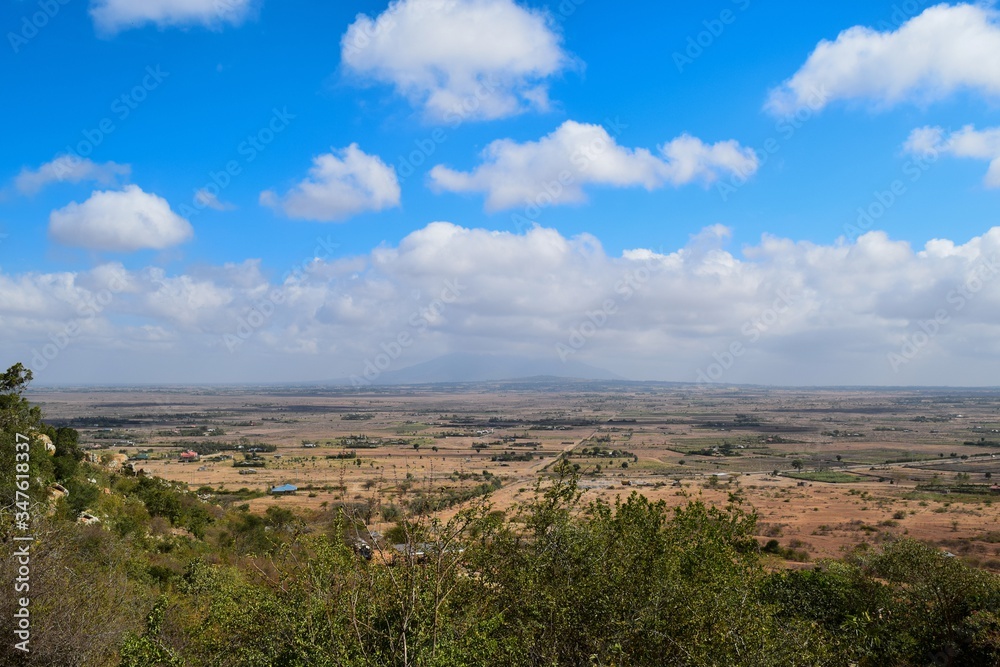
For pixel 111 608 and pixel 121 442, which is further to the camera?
pixel 121 442

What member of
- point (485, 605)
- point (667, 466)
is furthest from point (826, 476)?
point (485, 605)

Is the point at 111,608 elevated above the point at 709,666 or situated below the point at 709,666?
below

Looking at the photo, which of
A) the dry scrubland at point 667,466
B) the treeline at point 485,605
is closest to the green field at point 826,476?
the dry scrubland at point 667,466

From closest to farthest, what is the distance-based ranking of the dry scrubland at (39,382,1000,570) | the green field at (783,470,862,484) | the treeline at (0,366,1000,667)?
the treeline at (0,366,1000,667)
the dry scrubland at (39,382,1000,570)
the green field at (783,470,862,484)

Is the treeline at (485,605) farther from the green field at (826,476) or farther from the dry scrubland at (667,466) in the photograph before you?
the green field at (826,476)

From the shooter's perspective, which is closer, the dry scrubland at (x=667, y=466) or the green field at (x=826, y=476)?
the dry scrubland at (x=667, y=466)

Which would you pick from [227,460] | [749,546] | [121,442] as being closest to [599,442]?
[227,460]

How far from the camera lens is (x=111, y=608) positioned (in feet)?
55.8

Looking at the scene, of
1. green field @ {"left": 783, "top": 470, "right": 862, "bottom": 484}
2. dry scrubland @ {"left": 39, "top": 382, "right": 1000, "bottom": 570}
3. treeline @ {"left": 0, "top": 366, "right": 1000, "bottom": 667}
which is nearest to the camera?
treeline @ {"left": 0, "top": 366, "right": 1000, "bottom": 667}

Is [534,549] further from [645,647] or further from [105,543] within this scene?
[105,543]

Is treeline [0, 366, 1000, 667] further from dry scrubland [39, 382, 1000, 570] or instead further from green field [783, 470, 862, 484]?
green field [783, 470, 862, 484]

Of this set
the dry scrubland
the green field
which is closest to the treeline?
the dry scrubland

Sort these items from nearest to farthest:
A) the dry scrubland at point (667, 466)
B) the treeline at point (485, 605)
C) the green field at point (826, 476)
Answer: the treeline at point (485, 605), the dry scrubland at point (667, 466), the green field at point (826, 476)

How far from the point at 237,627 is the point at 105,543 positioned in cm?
1829
